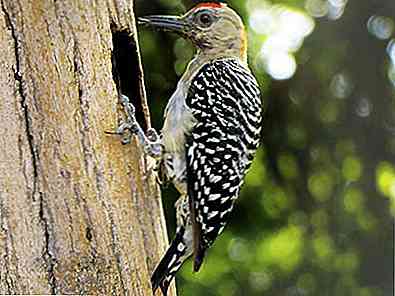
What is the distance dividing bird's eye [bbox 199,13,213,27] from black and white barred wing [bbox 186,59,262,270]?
1.20 ft

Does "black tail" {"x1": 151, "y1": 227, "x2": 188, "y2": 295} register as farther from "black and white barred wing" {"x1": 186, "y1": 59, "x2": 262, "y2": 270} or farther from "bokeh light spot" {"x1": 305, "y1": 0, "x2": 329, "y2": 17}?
"bokeh light spot" {"x1": 305, "y1": 0, "x2": 329, "y2": 17}

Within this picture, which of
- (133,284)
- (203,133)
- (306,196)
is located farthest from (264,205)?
(133,284)

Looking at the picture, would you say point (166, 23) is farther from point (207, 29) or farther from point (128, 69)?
point (128, 69)

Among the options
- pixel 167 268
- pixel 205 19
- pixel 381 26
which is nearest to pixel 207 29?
pixel 205 19

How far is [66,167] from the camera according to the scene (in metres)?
3.80

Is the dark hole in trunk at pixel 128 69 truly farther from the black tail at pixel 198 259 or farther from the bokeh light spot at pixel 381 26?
the bokeh light spot at pixel 381 26

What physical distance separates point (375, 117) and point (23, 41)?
15.7ft

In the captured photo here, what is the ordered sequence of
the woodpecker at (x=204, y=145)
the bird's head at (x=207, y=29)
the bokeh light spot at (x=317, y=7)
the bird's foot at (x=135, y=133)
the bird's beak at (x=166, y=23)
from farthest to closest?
the bokeh light spot at (x=317, y=7) → the bird's head at (x=207, y=29) → the bird's beak at (x=166, y=23) → the woodpecker at (x=204, y=145) → the bird's foot at (x=135, y=133)

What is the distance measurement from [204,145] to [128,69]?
0.45 metres

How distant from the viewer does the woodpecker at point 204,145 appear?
14.3ft

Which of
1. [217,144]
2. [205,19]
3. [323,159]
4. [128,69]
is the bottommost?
[323,159]

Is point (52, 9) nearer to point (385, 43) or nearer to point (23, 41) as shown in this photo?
point (23, 41)

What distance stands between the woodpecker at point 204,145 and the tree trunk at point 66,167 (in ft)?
0.56

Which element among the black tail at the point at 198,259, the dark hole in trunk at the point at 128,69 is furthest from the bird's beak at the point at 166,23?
the black tail at the point at 198,259
